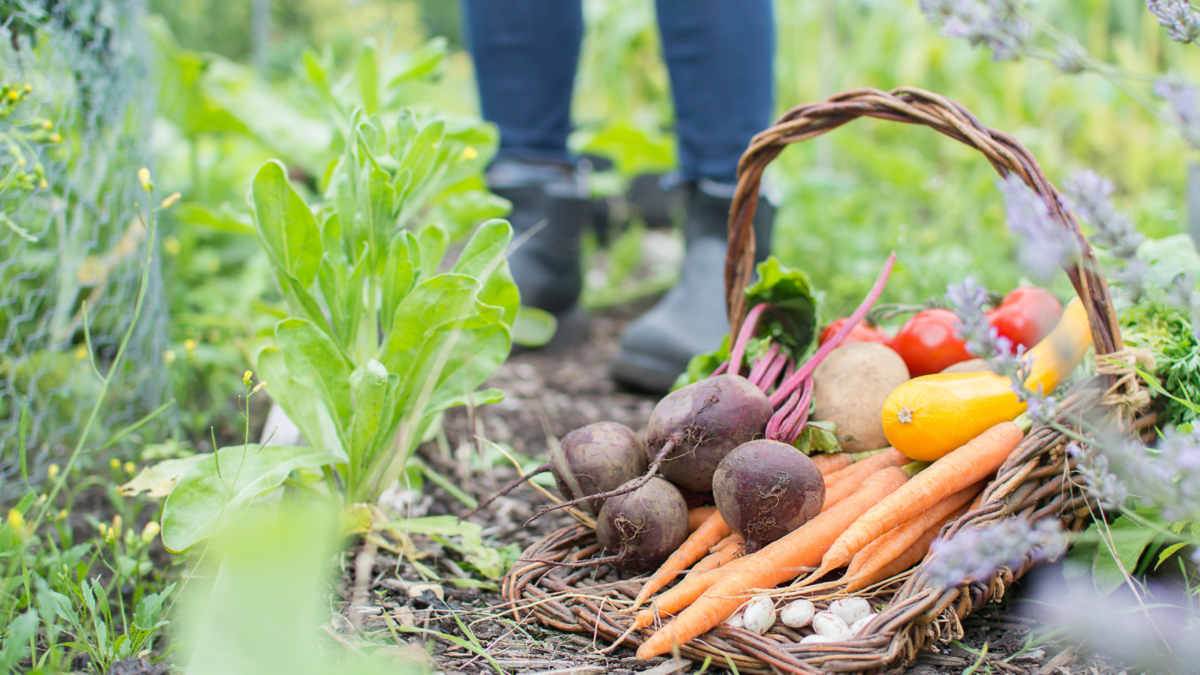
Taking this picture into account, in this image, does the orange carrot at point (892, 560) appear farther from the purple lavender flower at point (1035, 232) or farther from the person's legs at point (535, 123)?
the person's legs at point (535, 123)

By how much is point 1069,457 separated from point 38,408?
1838 mm

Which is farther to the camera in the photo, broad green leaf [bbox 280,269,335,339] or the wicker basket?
broad green leaf [bbox 280,269,335,339]

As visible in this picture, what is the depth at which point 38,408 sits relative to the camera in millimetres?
1494

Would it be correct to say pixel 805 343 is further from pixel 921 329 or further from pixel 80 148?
pixel 80 148

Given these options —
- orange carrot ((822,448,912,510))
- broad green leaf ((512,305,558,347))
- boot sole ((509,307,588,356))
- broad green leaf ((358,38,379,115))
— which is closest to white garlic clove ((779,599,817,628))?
orange carrot ((822,448,912,510))

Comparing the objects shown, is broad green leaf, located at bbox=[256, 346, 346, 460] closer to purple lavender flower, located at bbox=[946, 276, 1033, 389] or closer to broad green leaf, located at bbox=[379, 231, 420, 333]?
broad green leaf, located at bbox=[379, 231, 420, 333]

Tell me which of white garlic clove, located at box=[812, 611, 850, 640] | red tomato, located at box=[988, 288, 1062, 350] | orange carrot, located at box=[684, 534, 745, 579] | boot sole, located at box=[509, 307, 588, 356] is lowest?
boot sole, located at box=[509, 307, 588, 356]

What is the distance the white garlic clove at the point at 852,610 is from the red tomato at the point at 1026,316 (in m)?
0.63

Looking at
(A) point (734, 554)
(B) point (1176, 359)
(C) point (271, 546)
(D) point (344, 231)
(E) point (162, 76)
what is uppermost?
(E) point (162, 76)

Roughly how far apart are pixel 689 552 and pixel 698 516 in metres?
0.10

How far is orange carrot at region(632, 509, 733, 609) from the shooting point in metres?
1.01

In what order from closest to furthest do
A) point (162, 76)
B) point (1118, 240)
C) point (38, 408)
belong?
point (1118, 240), point (38, 408), point (162, 76)

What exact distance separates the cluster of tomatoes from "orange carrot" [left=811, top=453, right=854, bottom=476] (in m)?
0.21

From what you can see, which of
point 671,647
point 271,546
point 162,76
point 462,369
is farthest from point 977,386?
point 162,76
